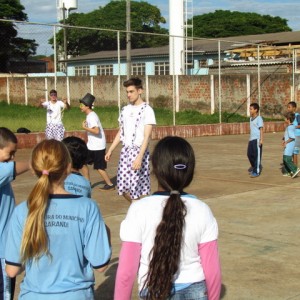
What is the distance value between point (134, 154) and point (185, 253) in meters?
4.91

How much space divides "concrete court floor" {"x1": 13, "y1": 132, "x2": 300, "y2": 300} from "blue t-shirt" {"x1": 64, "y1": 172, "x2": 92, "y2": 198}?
1.60 m

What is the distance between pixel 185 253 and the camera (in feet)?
9.52

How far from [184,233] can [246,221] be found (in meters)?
5.22

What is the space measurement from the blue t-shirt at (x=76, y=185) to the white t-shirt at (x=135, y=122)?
12.3 feet

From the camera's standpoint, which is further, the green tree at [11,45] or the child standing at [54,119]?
the green tree at [11,45]

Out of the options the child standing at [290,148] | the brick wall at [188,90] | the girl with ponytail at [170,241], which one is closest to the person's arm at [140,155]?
the girl with ponytail at [170,241]

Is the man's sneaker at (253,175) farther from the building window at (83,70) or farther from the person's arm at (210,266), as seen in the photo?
the building window at (83,70)

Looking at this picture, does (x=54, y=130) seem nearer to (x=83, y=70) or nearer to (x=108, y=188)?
(x=108, y=188)

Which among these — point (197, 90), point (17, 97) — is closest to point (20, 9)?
point (17, 97)

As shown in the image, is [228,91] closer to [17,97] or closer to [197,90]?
[197,90]

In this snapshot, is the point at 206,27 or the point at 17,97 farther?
the point at 206,27

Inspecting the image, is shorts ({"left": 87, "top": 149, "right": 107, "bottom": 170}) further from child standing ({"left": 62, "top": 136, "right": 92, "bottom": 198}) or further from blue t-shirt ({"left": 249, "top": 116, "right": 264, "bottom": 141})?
Answer: child standing ({"left": 62, "top": 136, "right": 92, "bottom": 198})

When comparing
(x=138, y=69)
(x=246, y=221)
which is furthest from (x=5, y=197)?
(x=138, y=69)

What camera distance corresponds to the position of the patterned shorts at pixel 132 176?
7758 mm
